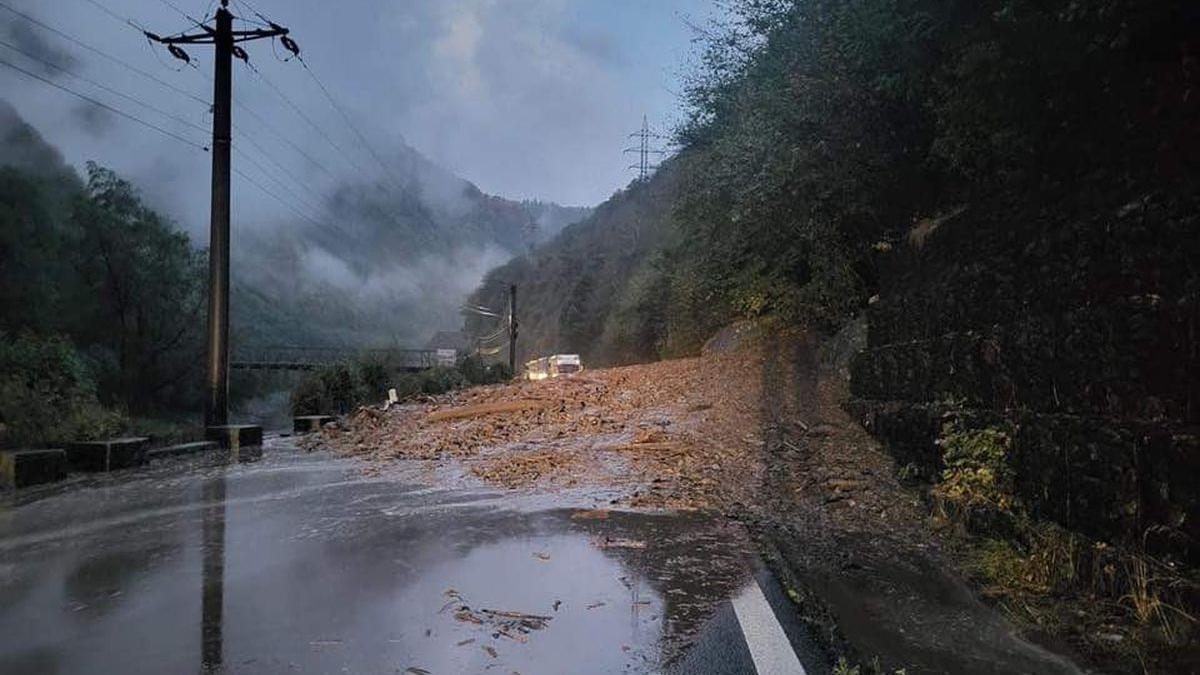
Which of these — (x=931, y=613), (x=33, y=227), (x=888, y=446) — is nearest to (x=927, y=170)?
(x=888, y=446)

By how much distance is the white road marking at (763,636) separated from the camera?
351 cm

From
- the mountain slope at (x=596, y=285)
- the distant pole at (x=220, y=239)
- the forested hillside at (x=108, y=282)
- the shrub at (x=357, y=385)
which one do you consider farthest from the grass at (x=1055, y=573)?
the forested hillside at (x=108, y=282)

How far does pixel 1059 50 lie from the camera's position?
5.62 meters

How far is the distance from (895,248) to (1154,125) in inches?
211

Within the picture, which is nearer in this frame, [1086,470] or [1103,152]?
[1086,470]

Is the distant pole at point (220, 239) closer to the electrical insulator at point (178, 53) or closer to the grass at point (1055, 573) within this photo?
the electrical insulator at point (178, 53)

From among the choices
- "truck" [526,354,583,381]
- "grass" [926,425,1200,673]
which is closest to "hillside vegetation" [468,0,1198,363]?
"grass" [926,425,1200,673]

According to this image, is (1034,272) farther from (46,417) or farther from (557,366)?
(557,366)

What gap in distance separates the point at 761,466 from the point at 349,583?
543 cm

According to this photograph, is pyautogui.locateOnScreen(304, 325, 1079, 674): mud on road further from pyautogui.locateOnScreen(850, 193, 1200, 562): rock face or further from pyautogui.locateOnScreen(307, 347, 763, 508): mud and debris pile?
pyautogui.locateOnScreen(850, 193, 1200, 562): rock face

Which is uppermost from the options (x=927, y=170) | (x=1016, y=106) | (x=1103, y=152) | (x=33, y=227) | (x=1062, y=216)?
(x=33, y=227)

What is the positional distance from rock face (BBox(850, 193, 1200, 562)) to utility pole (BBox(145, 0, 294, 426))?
13.9 m

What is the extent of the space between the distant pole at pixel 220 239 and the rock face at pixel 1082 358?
1388 centimetres

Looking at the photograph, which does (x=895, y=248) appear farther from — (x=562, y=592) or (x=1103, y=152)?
(x=562, y=592)
